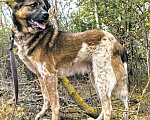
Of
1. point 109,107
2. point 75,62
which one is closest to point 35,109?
point 75,62

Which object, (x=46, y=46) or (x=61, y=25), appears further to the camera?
(x=61, y=25)

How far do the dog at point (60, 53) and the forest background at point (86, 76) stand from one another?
1.31 feet

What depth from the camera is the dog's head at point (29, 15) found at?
10.8 feet

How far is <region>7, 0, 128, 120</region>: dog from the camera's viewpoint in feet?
11.0

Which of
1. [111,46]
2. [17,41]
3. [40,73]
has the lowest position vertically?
[40,73]

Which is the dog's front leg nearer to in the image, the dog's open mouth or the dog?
the dog

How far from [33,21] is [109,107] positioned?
2.02 metres

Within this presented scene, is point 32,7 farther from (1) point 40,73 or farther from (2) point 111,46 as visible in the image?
(2) point 111,46

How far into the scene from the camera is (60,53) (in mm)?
3600

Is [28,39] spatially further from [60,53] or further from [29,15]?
[60,53]

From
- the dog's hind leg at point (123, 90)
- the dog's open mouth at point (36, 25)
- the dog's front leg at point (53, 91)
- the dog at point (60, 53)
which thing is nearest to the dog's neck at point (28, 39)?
the dog at point (60, 53)

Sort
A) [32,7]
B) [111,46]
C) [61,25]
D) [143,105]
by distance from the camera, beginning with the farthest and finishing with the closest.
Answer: [61,25] → [143,105] → [111,46] → [32,7]

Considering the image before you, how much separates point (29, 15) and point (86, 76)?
6.80 ft

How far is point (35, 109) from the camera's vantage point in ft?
13.0
